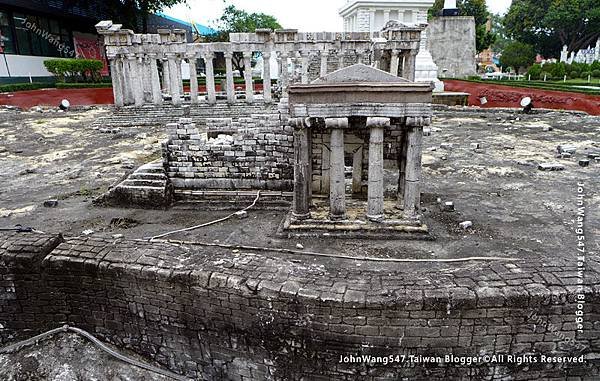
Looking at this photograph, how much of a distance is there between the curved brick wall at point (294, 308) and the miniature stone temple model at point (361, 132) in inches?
56.2

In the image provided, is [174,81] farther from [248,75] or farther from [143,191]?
[143,191]

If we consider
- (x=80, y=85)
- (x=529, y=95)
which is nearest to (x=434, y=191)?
(x=529, y=95)

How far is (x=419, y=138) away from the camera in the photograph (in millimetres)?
6984

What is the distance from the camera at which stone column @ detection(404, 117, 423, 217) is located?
6.95 metres

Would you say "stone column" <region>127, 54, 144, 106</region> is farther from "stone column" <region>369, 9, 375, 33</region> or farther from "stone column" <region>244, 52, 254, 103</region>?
"stone column" <region>369, 9, 375, 33</region>

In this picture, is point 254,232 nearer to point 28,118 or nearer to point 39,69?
point 28,118

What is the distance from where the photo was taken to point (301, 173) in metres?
7.30

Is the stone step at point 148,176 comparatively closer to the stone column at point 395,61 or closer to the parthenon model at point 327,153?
the parthenon model at point 327,153

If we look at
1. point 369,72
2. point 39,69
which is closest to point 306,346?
point 369,72

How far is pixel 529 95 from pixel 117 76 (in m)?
19.6

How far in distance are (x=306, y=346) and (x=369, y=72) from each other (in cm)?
421

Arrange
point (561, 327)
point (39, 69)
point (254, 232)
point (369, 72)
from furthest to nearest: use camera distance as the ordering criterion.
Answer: point (39, 69), point (254, 232), point (369, 72), point (561, 327)

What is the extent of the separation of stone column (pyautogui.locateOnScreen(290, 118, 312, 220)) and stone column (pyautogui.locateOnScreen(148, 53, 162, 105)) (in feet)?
45.6

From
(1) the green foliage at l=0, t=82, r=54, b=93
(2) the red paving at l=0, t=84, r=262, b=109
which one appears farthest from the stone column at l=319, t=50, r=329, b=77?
(1) the green foliage at l=0, t=82, r=54, b=93
